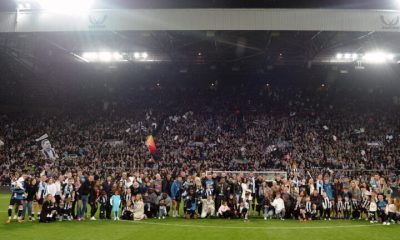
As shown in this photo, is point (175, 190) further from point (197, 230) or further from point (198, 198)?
point (197, 230)

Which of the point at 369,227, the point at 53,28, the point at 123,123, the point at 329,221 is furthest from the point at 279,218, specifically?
the point at 123,123

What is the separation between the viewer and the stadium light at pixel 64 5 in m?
25.5

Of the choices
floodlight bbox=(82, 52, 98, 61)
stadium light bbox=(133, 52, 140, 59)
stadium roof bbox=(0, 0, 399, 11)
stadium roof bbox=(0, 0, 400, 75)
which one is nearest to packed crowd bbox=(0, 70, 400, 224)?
stadium roof bbox=(0, 0, 400, 75)

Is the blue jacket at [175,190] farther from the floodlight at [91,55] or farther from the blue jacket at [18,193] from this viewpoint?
the floodlight at [91,55]

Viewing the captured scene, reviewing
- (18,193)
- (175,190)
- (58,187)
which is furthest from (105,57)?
(18,193)

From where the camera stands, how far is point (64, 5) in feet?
83.5

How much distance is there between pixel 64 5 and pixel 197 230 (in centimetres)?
1737

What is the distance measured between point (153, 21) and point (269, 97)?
22.9 metres

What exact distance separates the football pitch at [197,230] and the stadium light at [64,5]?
13822mm

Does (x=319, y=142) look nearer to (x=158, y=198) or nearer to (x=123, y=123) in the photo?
(x=123, y=123)

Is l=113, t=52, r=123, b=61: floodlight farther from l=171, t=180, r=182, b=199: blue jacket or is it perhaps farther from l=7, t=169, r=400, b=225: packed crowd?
l=171, t=180, r=182, b=199: blue jacket

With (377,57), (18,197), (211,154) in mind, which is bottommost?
(18,197)


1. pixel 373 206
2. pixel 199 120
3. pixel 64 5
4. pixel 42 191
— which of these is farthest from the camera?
pixel 199 120

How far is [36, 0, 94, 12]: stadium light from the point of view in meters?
25.5
